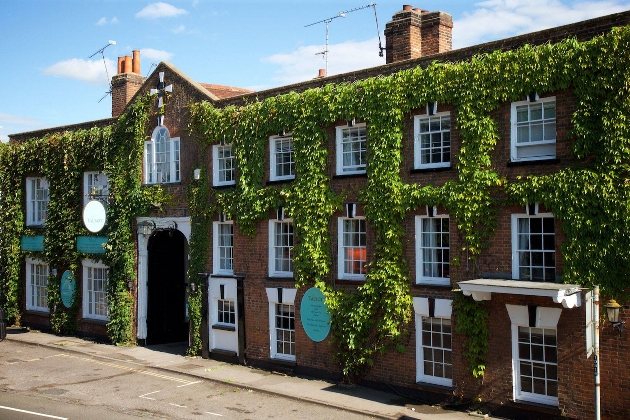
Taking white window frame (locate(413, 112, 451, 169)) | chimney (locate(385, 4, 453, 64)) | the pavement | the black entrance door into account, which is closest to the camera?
the pavement

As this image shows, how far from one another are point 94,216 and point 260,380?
9.73 m

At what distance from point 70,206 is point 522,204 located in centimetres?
1941

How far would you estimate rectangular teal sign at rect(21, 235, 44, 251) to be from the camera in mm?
28422

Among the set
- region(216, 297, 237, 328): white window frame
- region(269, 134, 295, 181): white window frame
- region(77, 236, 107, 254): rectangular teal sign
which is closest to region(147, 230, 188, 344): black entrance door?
region(77, 236, 107, 254): rectangular teal sign

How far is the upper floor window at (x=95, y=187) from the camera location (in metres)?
25.5

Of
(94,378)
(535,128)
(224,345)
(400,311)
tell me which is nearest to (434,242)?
(400,311)

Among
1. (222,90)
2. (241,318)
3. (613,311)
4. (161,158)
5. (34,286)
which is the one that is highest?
(222,90)

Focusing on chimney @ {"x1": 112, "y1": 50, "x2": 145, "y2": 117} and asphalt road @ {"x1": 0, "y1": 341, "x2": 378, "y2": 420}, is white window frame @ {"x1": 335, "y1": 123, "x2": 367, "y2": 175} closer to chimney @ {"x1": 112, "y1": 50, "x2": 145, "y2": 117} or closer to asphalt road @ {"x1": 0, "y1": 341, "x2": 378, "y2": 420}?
asphalt road @ {"x1": 0, "y1": 341, "x2": 378, "y2": 420}

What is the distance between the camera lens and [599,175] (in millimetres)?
13336

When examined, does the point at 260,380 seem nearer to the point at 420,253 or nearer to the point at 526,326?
the point at 420,253

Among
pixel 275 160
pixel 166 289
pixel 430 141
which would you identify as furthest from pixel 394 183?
pixel 166 289

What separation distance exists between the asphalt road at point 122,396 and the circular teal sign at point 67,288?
484 centimetres

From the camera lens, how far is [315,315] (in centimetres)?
1870

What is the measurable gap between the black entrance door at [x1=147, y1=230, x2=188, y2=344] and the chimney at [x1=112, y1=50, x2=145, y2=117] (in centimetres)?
638
